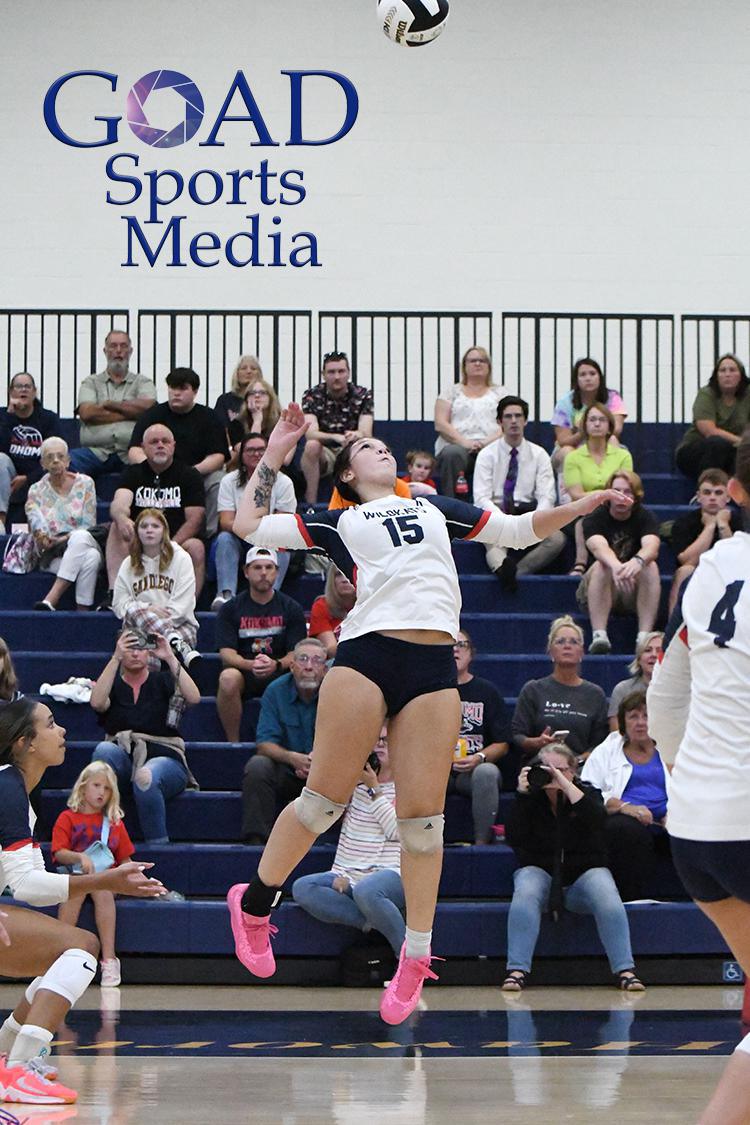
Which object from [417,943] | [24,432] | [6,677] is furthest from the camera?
[24,432]

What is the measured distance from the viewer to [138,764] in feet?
32.2

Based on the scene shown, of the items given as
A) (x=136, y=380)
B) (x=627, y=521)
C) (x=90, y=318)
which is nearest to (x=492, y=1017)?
(x=627, y=521)

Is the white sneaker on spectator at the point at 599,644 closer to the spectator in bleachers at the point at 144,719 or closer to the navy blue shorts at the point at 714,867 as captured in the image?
the spectator in bleachers at the point at 144,719

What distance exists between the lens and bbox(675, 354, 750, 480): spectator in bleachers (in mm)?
13094

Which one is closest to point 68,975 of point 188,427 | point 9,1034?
point 9,1034

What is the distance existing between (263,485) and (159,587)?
4.70m

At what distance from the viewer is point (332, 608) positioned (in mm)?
10703

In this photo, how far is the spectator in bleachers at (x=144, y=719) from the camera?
32.0ft

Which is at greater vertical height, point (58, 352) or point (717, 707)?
point (58, 352)

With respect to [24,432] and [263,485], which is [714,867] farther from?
[24,432]

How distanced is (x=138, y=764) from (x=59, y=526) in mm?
2772

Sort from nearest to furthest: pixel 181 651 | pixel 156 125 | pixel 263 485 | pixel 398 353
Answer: pixel 263 485, pixel 181 651, pixel 398 353, pixel 156 125

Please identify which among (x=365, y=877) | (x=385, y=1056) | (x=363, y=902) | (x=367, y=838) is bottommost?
(x=385, y=1056)

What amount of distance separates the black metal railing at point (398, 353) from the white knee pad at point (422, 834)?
31.8 ft
